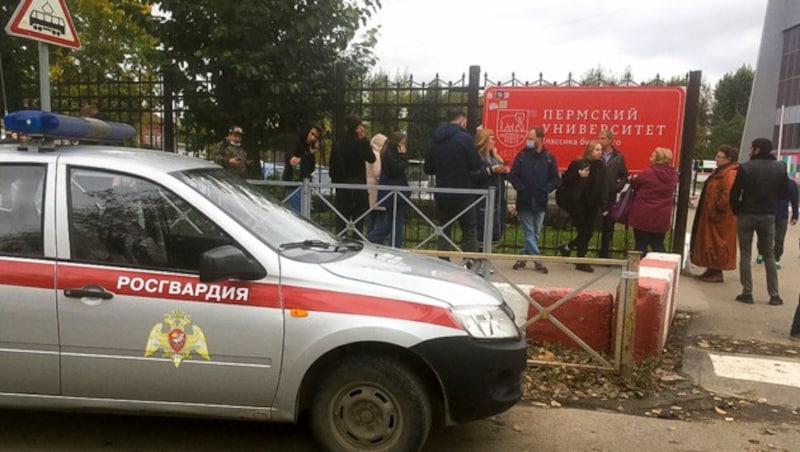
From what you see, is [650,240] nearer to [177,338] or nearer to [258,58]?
[258,58]

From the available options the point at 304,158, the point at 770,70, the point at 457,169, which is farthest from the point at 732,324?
the point at 770,70

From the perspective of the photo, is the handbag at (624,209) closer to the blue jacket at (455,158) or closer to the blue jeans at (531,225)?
the blue jeans at (531,225)

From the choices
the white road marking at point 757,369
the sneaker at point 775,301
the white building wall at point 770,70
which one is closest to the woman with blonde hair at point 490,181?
the white road marking at point 757,369

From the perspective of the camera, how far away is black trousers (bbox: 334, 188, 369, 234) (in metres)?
8.09

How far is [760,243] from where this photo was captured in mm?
7301

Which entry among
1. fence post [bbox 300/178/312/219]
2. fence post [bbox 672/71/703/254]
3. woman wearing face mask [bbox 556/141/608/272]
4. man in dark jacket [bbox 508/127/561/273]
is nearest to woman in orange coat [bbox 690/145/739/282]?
fence post [bbox 672/71/703/254]

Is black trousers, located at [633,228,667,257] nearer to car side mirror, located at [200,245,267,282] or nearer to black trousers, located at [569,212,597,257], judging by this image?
black trousers, located at [569,212,597,257]

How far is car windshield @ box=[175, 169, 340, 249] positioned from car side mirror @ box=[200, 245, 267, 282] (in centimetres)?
19

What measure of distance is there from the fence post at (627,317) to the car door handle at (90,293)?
11.1 ft

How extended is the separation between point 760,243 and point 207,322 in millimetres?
6389

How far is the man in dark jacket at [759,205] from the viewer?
7117 mm

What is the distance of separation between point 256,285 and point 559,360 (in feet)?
9.26

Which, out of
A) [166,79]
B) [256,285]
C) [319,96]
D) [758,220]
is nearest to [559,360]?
[256,285]

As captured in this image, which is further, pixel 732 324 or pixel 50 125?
pixel 732 324
